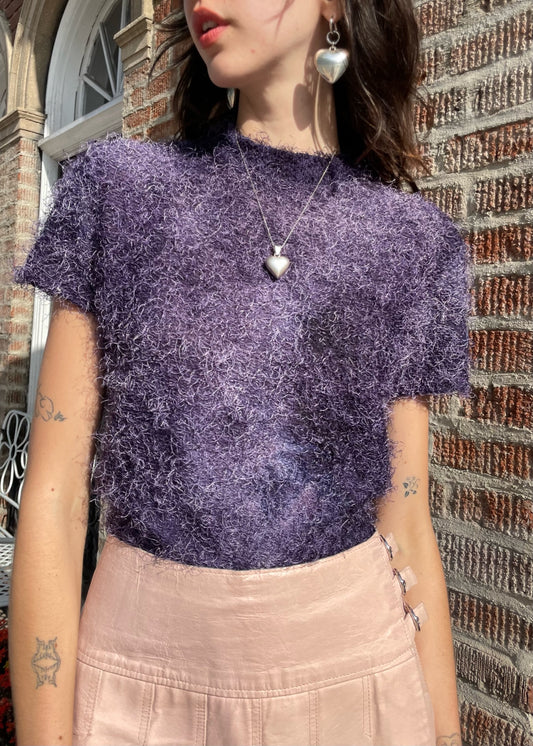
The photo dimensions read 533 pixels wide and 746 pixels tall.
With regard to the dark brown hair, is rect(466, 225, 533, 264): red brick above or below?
below

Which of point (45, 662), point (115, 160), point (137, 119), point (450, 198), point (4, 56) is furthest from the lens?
point (4, 56)

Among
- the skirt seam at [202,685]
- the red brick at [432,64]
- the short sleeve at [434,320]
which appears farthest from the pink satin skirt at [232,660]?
the red brick at [432,64]

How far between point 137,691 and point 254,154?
0.85m

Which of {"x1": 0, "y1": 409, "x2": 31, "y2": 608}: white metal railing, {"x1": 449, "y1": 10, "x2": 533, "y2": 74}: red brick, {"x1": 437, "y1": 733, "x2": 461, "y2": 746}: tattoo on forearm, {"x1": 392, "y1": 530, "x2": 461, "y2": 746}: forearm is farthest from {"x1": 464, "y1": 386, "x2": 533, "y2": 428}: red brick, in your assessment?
{"x1": 0, "y1": 409, "x2": 31, "y2": 608}: white metal railing

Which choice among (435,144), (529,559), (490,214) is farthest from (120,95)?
(529,559)

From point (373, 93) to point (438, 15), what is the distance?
1.87 ft

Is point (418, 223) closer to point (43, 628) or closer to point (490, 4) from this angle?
point (490, 4)

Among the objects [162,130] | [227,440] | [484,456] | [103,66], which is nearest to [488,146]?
[484,456]

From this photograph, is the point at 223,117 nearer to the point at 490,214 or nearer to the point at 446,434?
the point at 490,214

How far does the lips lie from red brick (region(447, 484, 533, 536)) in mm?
1123

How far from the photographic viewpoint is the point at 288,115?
1.04 metres

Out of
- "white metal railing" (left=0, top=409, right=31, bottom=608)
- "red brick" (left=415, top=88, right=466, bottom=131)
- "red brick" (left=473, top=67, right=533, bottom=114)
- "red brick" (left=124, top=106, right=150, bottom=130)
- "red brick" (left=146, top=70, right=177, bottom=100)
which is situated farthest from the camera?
"white metal railing" (left=0, top=409, right=31, bottom=608)

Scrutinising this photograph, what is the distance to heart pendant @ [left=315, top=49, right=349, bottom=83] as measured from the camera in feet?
3.20

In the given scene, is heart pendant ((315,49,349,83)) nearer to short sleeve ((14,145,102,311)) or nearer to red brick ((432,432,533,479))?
short sleeve ((14,145,102,311))
